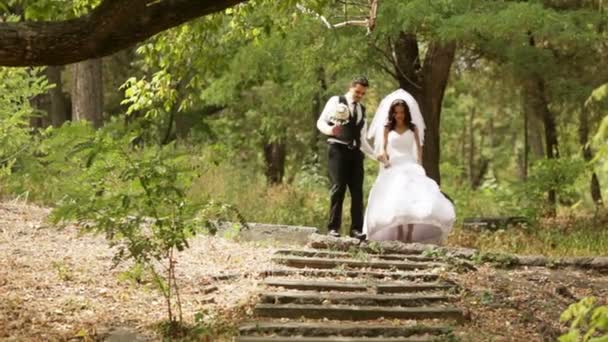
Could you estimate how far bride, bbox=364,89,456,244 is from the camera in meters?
10.3

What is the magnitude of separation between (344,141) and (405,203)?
110 centimetres

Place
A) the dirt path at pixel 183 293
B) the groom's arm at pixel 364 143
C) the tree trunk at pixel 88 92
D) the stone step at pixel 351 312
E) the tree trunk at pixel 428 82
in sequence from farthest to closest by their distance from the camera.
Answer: the tree trunk at pixel 88 92
the tree trunk at pixel 428 82
the groom's arm at pixel 364 143
the stone step at pixel 351 312
the dirt path at pixel 183 293

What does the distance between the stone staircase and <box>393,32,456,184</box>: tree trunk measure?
625 cm

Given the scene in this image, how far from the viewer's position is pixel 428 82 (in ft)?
48.8

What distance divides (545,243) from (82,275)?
23.6 ft

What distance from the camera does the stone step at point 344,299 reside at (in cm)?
725

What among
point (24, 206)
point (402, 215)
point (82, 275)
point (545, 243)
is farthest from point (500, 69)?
point (82, 275)

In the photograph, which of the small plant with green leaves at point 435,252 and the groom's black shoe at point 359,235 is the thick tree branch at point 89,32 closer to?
the small plant with green leaves at point 435,252

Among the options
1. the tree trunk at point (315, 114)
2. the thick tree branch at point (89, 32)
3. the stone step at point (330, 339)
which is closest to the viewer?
the thick tree branch at point (89, 32)

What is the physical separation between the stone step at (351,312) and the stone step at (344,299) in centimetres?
15

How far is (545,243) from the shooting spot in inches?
488

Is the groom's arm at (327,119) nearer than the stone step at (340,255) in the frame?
No

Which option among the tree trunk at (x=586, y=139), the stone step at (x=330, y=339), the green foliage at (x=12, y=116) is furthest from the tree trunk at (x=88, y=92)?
the stone step at (x=330, y=339)

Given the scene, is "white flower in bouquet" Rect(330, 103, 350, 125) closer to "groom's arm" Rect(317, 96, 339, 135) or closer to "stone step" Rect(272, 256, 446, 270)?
"groom's arm" Rect(317, 96, 339, 135)
